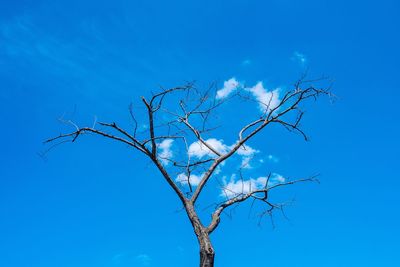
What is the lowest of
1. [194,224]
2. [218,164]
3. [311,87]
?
[194,224]

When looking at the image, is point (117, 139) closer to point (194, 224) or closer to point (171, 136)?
point (171, 136)

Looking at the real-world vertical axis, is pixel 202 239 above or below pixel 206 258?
above

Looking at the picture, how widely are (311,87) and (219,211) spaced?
8.29 feet

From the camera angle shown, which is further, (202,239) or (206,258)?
(202,239)

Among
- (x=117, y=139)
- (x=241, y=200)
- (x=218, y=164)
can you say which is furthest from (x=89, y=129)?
(x=241, y=200)

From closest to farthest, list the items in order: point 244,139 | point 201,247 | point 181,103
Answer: point 201,247, point 244,139, point 181,103

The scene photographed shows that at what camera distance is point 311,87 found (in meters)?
7.24

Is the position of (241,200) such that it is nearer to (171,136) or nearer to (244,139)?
(244,139)

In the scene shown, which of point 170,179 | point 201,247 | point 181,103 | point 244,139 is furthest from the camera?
point 181,103

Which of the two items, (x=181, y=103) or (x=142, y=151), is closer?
(x=142, y=151)

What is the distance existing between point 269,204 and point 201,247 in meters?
1.84

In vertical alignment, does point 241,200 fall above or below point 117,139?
below

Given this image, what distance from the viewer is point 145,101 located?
6473mm

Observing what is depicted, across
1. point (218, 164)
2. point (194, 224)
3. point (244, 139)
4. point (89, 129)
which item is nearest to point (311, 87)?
point (244, 139)
